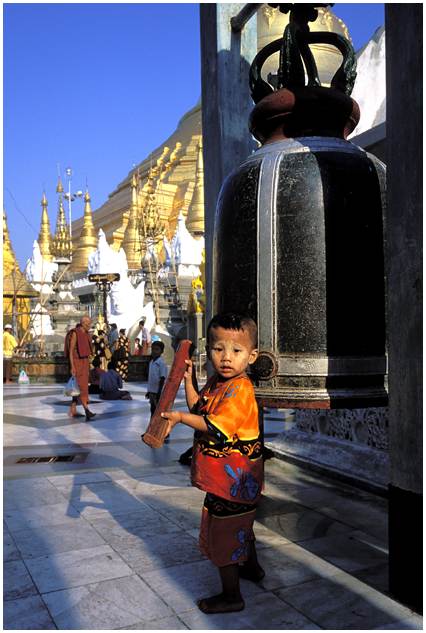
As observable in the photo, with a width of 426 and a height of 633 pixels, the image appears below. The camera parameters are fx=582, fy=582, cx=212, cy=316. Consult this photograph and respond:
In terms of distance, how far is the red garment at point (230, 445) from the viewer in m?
2.47

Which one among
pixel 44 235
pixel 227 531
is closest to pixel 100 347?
pixel 227 531

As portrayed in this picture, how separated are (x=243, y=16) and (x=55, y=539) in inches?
144

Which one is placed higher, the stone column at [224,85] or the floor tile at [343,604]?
the stone column at [224,85]

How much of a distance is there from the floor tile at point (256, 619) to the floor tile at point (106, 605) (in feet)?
0.47

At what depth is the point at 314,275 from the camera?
94.3 inches

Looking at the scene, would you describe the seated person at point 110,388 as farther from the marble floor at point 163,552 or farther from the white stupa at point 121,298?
the white stupa at point 121,298

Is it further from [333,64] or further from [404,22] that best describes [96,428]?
[333,64]

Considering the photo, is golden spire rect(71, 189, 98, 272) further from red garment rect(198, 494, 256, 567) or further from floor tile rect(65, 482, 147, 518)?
red garment rect(198, 494, 256, 567)

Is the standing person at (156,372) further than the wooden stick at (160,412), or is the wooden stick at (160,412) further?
the standing person at (156,372)

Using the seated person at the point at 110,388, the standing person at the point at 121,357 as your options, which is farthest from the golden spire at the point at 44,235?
the seated person at the point at 110,388

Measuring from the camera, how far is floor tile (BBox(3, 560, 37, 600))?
2.75m

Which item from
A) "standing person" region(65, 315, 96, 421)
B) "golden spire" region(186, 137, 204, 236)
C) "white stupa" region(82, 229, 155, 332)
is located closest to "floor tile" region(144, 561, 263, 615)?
"standing person" region(65, 315, 96, 421)

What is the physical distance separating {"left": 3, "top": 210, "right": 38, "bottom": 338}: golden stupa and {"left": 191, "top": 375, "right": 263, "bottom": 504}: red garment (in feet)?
64.1

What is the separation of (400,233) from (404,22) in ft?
3.01
